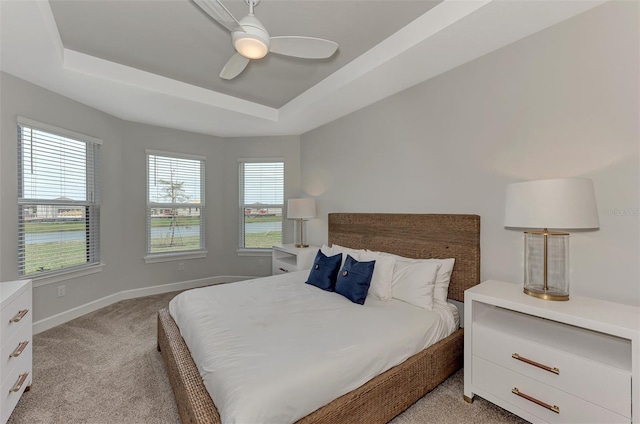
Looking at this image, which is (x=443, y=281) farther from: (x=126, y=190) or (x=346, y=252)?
(x=126, y=190)

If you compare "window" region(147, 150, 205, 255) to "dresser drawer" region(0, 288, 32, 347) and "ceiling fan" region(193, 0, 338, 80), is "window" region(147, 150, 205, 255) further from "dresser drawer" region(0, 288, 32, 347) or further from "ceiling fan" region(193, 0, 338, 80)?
"ceiling fan" region(193, 0, 338, 80)

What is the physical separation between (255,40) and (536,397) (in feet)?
8.69

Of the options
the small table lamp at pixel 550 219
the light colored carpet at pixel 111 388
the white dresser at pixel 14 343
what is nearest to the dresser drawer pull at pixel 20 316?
the white dresser at pixel 14 343

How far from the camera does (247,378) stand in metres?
1.26

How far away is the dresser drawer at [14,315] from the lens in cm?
166

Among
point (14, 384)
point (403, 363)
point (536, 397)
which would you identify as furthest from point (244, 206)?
point (536, 397)

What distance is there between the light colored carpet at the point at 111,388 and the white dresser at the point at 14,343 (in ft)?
0.50

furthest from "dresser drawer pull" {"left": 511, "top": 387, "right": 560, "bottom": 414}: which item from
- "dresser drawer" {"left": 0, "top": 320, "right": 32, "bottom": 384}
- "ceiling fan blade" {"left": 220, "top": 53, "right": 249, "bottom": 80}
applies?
"dresser drawer" {"left": 0, "top": 320, "right": 32, "bottom": 384}

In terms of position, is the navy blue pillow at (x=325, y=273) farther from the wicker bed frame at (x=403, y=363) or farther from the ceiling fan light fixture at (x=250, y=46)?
the ceiling fan light fixture at (x=250, y=46)

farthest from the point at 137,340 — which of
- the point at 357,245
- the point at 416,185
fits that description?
the point at 416,185

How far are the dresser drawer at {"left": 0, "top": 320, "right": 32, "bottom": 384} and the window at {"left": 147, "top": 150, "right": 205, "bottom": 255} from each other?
2354 millimetres

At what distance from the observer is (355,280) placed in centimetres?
237

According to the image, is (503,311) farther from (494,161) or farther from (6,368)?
(6,368)

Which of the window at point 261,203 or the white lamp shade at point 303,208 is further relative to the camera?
the window at point 261,203
